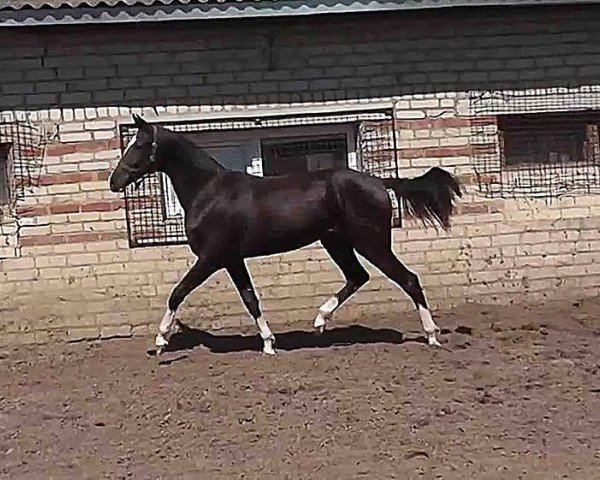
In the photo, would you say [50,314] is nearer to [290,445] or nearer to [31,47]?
[31,47]

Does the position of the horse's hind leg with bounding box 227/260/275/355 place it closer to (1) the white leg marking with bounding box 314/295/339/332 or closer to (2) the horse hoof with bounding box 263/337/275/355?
(2) the horse hoof with bounding box 263/337/275/355

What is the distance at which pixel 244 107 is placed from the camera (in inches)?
408

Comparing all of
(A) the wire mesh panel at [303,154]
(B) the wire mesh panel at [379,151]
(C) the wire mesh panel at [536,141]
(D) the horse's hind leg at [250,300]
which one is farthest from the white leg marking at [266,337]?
(C) the wire mesh panel at [536,141]

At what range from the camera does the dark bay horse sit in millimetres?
8938

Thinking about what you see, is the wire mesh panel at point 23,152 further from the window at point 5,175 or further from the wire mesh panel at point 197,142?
the wire mesh panel at point 197,142

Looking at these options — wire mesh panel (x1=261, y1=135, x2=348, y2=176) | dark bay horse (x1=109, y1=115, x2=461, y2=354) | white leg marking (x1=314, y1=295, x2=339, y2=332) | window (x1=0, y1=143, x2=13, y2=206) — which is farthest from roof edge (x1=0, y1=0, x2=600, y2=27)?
white leg marking (x1=314, y1=295, x2=339, y2=332)

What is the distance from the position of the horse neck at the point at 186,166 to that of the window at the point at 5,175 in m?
1.91

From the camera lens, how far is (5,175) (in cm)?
1030

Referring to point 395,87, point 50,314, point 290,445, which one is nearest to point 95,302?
point 50,314

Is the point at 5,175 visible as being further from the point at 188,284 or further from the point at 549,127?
the point at 549,127

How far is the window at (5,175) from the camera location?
10227 millimetres

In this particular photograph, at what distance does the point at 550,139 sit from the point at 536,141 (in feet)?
0.44

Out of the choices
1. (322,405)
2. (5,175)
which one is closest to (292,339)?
(322,405)

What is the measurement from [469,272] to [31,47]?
14.6ft
